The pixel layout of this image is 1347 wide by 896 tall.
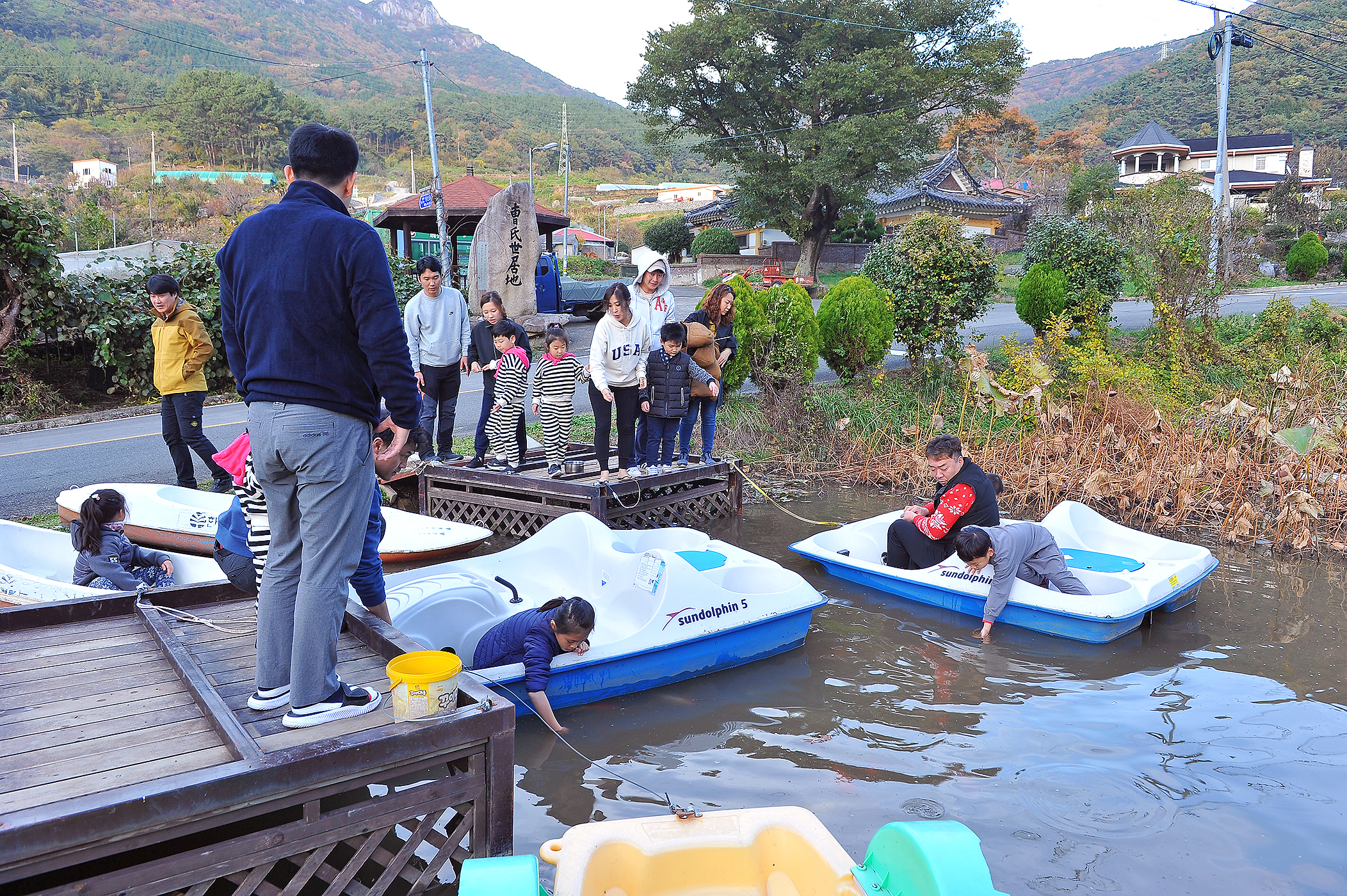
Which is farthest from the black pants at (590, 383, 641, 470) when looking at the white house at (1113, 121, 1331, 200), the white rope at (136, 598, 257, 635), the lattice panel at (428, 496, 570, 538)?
the white house at (1113, 121, 1331, 200)

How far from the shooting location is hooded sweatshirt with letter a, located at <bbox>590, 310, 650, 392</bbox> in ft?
22.5

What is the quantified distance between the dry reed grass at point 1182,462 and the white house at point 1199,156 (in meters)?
48.3

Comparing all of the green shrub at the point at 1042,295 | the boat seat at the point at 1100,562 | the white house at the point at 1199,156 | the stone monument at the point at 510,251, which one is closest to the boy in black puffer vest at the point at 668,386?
the boat seat at the point at 1100,562

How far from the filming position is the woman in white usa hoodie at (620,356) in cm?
682

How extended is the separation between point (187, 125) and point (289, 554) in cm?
6537

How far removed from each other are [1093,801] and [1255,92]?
76.0m

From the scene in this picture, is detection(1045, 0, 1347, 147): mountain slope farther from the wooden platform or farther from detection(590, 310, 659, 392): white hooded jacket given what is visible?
detection(590, 310, 659, 392): white hooded jacket

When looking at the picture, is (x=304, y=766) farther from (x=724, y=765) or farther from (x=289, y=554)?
(x=724, y=765)

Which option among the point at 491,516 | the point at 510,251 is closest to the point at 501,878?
the point at 491,516

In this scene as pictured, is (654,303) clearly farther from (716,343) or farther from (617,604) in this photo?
(617,604)

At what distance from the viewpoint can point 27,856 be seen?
2.30 metres

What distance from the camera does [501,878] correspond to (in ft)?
7.87

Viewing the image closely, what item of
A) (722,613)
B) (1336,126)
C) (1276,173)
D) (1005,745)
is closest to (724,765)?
(722,613)

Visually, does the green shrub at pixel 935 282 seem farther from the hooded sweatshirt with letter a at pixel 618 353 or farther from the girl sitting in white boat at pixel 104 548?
the girl sitting in white boat at pixel 104 548
